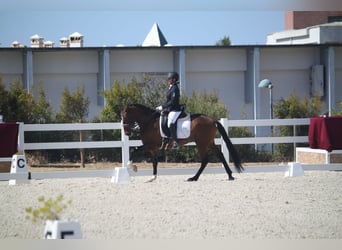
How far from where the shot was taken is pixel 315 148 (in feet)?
39.4

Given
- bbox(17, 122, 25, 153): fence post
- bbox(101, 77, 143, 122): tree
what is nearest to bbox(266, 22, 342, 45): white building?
bbox(101, 77, 143, 122): tree

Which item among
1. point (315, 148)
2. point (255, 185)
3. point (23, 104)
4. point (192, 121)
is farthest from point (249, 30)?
point (23, 104)

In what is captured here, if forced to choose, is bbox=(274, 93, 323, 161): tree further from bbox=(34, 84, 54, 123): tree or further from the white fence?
bbox=(34, 84, 54, 123): tree

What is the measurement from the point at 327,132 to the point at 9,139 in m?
4.91

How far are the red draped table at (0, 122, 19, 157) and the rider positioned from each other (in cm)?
213

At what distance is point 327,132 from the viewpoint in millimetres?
11602

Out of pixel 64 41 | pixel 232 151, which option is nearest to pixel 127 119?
pixel 64 41

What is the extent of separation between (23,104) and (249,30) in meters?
7.10

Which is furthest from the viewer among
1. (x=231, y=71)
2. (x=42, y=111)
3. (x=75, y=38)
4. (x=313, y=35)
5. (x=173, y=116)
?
(x=313, y=35)

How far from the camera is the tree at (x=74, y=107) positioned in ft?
47.0

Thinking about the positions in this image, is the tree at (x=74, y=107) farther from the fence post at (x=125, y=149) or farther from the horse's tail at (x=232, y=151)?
the horse's tail at (x=232, y=151)

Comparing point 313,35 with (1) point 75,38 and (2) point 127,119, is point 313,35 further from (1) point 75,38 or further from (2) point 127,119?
(1) point 75,38

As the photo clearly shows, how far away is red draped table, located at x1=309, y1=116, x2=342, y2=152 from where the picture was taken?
11.5 m

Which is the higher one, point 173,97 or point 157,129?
point 173,97
